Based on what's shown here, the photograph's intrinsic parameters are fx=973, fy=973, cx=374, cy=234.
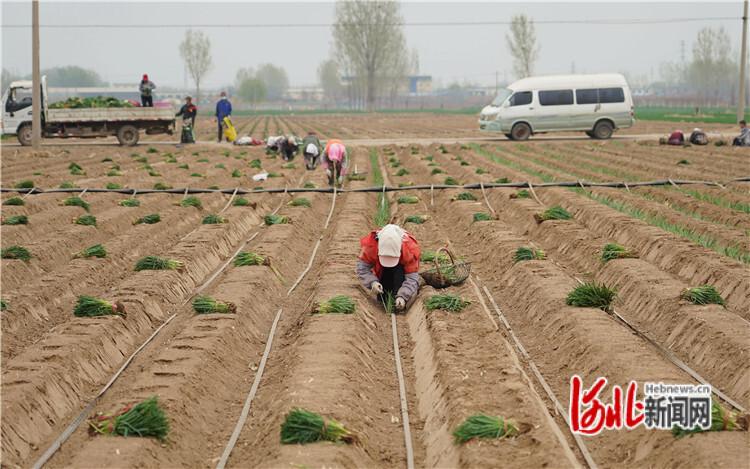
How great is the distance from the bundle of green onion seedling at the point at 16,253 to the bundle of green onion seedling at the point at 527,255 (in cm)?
591

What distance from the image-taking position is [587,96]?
1248 inches

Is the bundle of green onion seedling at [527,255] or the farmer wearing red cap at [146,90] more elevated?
the farmer wearing red cap at [146,90]

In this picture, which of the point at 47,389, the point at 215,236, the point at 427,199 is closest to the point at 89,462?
the point at 47,389

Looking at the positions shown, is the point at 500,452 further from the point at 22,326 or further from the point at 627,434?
the point at 22,326

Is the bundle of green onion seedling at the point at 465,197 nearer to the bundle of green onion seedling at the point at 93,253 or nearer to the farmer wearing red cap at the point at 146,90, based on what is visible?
the bundle of green onion seedling at the point at 93,253

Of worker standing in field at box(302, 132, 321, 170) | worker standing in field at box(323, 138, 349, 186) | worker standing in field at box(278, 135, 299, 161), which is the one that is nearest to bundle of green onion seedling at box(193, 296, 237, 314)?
worker standing in field at box(323, 138, 349, 186)

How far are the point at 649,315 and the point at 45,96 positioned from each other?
25730mm

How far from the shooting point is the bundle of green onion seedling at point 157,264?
11.2 meters

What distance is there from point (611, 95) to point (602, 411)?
1045 inches

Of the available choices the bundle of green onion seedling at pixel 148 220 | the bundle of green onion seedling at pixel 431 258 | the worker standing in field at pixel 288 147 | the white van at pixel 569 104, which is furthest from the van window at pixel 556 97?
the bundle of green onion seedling at pixel 431 258

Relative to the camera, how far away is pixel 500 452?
19.2ft

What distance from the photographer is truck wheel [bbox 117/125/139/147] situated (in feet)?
104

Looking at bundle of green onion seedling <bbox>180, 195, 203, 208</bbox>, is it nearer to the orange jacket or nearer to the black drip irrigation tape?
the black drip irrigation tape

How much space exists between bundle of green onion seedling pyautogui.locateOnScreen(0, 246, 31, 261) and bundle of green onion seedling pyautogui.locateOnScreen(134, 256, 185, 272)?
60.7 inches
